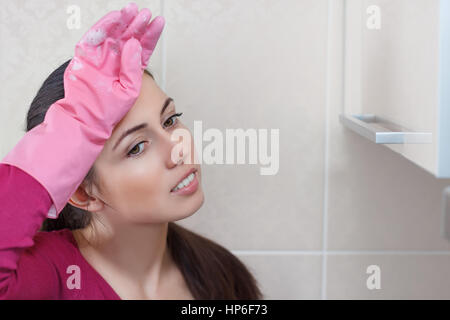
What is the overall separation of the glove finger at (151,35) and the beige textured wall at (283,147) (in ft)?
0.56

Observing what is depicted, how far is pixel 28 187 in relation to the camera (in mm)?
695

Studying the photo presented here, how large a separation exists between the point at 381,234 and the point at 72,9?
0.65 meters

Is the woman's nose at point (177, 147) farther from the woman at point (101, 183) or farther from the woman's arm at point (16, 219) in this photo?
the woman's arm at point (16, 219)

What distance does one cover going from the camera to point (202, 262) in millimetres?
914

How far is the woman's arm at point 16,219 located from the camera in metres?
0.69

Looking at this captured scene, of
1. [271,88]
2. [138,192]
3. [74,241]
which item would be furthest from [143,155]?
[271,88]

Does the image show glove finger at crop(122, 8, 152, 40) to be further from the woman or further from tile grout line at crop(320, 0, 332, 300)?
tile grout line at crop(320, 0, 332, 300)

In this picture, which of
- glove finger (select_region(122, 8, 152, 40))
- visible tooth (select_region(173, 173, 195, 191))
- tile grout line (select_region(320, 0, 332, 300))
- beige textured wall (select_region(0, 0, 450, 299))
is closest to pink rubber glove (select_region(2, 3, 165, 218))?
glove finger (select_region(122, 8, 152, 40))

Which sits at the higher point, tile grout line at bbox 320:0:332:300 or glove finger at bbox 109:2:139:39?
glove finger at bbox 109:2:139:39

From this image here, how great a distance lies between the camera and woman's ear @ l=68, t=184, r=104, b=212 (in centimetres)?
79

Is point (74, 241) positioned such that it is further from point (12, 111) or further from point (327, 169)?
point (327, 169)

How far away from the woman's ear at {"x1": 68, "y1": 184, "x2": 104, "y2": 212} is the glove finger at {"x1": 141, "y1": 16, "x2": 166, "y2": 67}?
0.63 feet

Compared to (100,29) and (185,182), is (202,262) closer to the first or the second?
(185,182)

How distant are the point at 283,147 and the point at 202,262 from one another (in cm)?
25
